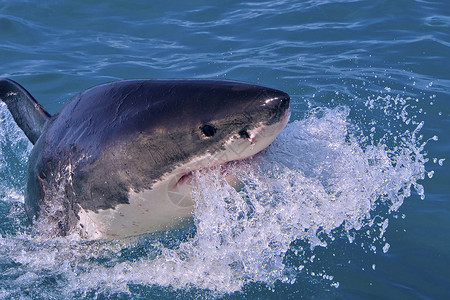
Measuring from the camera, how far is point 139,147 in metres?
3.38

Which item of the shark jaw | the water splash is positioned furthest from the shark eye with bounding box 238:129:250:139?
the water splash

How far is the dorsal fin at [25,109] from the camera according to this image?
169 inches

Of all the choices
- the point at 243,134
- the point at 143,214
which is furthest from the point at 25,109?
the point at 243,134

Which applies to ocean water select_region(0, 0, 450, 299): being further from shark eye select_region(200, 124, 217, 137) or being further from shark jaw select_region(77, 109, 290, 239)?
shark eye select_region(200, 124, 217, 137)

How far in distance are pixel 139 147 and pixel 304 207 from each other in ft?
4.08

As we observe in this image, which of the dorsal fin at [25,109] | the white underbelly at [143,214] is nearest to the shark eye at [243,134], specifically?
the white underbelly at [143,214]

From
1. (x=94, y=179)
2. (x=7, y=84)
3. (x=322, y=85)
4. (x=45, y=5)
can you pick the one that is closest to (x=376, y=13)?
(x=322, y=85)

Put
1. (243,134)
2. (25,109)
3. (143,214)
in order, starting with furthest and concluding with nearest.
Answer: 1. (25,109)
2. (143,214)
3. (243,134)

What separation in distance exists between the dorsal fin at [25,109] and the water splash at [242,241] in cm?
77

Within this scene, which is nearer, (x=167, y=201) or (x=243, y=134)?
(x=243, y=134)

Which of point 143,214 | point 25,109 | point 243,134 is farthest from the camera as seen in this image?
point 25,109

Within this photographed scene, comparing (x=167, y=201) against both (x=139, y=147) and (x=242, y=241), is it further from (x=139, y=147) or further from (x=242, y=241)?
(x=242, y=241)

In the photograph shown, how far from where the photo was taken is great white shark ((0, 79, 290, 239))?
10.4 ft

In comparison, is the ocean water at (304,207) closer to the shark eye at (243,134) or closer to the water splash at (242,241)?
the water splash at (242,241)
